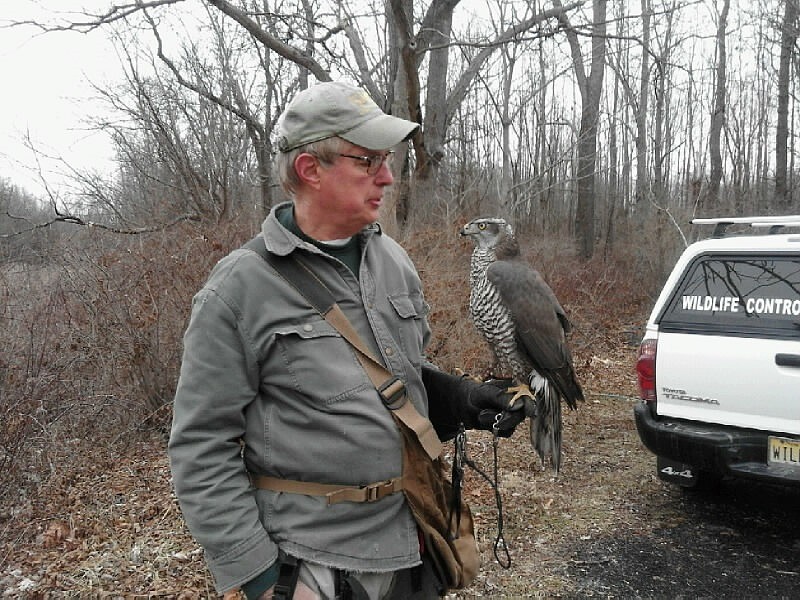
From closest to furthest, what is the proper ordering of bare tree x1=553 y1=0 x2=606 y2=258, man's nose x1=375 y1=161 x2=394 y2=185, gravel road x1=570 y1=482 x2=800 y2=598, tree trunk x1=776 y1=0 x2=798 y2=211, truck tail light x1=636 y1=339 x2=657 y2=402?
man's nose x1=375 y1=161 x2=394 y2=185 < gravel road x1=570 y1=482 x2=800 y2=598 < truck tail light x1=636 y1=339 x2=657 y2=402 < bare tree x1=553 y1=0 x2=606 y2=258 < tree trunk x1=776 y1=0 x2=798 y2=211

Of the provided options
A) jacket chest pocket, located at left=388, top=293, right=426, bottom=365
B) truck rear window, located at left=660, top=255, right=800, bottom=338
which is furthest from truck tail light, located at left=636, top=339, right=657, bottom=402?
jacket chest pocket, located at left=388, top=293, right=426, bottom=365

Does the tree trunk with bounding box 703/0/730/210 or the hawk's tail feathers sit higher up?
the tree trunk with bounding box 703/0/730/210

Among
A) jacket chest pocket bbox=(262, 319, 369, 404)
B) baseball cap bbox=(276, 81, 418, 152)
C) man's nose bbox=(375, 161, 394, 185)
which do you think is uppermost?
baseball cap bbox=(276, 81, 418, 152)

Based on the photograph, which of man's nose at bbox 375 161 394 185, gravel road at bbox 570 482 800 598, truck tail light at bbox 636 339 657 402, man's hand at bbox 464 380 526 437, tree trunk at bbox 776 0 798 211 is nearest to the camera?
man's nose at bbox 375 161 394 185

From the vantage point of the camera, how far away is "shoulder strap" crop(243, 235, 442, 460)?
5.98 ft

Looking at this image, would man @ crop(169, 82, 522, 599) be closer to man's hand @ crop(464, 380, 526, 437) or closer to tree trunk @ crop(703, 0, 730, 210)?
man's hand @ crop(464, 380, 526, 437)

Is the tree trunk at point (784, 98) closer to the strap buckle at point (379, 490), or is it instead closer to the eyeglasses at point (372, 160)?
the eyeglasses at point (372, 160)

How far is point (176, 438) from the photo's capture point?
1.70m

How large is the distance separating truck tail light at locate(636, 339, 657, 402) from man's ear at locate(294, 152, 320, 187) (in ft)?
12.2

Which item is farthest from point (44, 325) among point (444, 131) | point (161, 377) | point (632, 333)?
point (632, 333)

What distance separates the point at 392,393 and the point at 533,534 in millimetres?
3757

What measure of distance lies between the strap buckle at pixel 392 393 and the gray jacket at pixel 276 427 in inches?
0.8

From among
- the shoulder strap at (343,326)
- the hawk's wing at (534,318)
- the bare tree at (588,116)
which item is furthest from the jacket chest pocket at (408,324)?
the bare tree at (588,116)

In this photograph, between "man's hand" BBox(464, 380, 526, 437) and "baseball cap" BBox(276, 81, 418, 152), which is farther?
"man's hand" BBox(464, 380, 526, 437)
